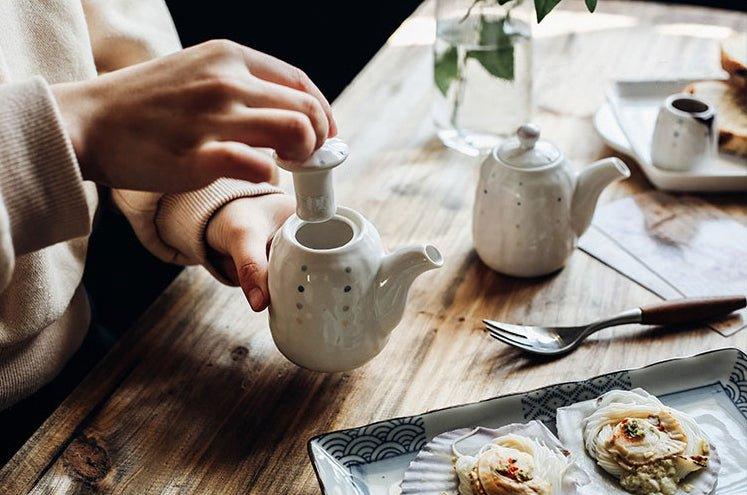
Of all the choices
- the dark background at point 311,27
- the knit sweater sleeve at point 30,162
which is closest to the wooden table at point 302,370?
the knit sweater sleeve at point 30,162

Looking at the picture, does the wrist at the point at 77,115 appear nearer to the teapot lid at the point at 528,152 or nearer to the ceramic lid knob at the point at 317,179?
the ceramic lid knob at the point at 317,179

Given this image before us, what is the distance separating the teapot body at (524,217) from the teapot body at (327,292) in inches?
9.0

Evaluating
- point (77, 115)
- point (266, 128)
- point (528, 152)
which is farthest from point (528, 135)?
point (77, 115)

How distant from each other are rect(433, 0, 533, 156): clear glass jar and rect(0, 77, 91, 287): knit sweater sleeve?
70cm

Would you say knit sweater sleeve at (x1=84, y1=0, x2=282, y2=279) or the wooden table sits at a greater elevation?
knit sweater sleeve at (x1=84, y1=0, x2=282, y2=279)

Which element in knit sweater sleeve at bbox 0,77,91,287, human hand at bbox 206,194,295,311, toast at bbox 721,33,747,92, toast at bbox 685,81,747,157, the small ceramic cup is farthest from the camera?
toast at bbox 721,33,747,92

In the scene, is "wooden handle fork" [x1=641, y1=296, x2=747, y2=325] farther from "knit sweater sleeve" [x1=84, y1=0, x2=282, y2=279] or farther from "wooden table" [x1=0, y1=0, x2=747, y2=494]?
"knit sweater sleeve" [x1=84, y1=0, x2=282, y2=279]

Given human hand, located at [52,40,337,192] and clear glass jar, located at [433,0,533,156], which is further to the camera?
clear glass jar, located at [433,0,533,156]

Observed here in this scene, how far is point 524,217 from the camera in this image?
96 centimetres

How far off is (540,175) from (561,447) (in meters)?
0.34

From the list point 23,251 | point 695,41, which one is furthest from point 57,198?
point 695,41

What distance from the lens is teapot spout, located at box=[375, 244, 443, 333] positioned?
0.78m

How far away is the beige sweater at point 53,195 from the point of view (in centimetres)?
63

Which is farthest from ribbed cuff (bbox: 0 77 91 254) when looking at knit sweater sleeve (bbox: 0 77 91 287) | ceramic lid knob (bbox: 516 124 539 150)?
ceramic lid knob (bbox: 516 124 539 150)
